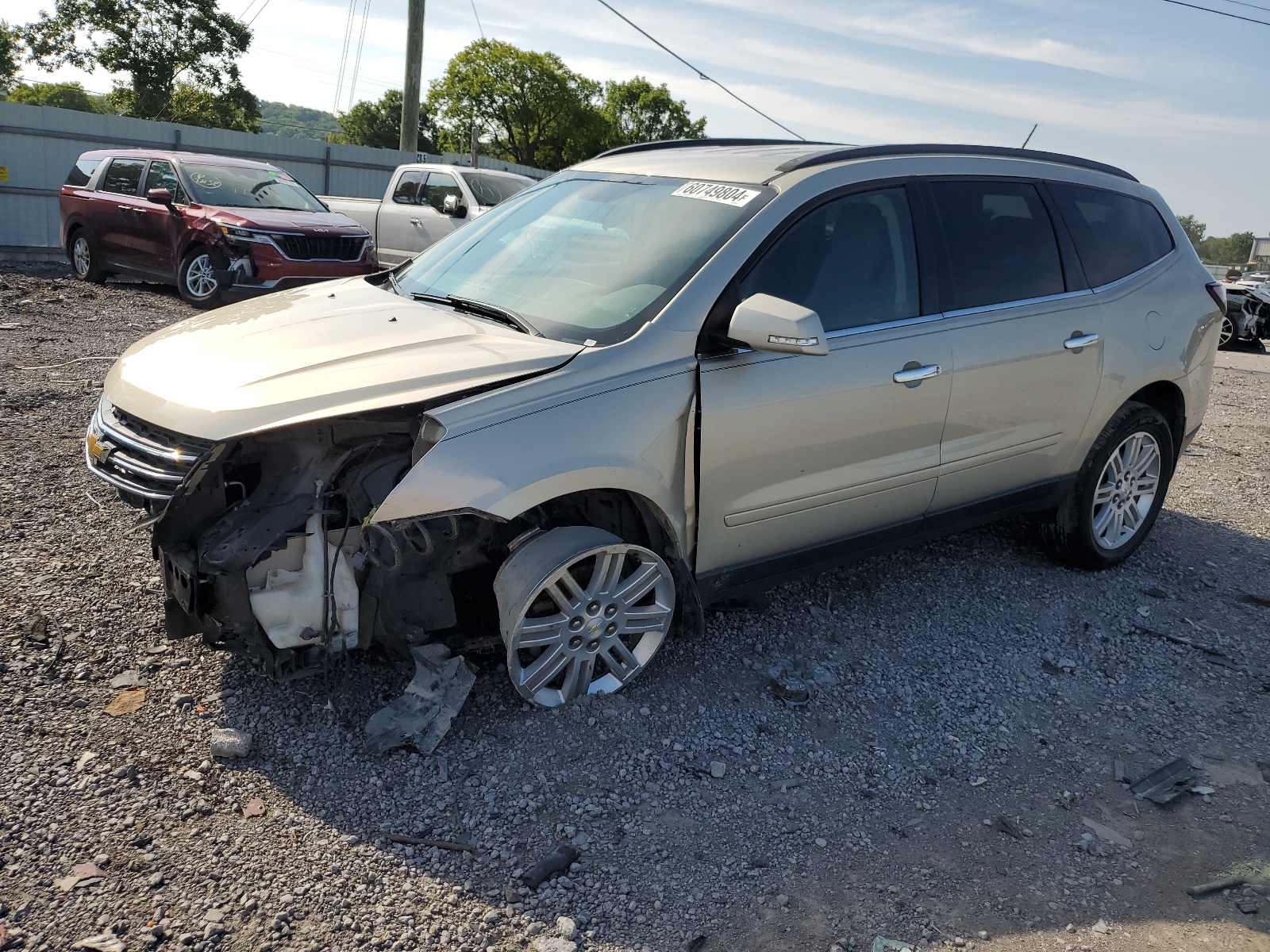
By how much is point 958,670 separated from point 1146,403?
2077mm

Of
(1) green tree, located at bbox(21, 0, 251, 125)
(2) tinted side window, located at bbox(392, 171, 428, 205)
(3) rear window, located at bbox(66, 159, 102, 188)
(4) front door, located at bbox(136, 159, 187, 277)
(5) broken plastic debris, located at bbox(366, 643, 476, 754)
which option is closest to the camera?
(5) broken plastic debris, located at bbox(366, 643, 476, 754)

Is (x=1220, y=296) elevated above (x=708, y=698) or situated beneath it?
elevated above

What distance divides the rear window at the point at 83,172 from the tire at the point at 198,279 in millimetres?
2928

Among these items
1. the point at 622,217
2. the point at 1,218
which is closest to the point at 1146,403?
the point at 622,217

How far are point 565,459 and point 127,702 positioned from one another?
5.55 feet

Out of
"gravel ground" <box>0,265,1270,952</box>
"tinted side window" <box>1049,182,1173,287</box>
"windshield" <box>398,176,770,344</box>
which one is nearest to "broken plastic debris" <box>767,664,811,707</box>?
"gravel ground" <box>0,265,1270,952</box>

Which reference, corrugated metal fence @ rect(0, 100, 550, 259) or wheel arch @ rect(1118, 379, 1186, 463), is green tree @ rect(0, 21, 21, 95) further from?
wheel arch @ rect(1118, 379, 1186, 463)

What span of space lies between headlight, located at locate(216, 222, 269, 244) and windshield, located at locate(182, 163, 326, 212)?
83 cm

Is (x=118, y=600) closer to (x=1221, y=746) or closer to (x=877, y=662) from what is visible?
(x=877, y=662)

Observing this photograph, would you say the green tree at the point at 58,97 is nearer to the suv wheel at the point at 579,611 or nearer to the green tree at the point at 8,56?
the green tree at the point at 8,56

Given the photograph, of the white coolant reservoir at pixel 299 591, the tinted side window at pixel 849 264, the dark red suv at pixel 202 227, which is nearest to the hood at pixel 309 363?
the white coolant reservoir at pixel 299 591

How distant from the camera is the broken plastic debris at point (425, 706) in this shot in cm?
314

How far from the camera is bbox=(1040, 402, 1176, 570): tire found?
4852 mm

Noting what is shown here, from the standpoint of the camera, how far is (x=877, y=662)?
13.1 ft
